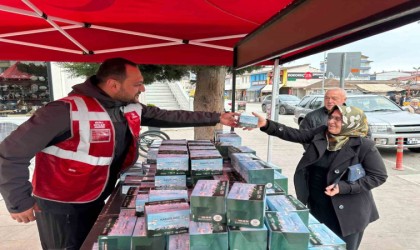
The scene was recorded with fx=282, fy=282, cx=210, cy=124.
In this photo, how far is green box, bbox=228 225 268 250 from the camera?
1174 mm

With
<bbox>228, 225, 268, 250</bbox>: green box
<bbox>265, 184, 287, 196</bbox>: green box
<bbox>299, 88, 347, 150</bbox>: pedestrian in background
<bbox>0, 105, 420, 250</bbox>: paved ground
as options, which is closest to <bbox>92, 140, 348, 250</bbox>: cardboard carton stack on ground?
<bbox>228, 225, 268, 250</bbox>: green box

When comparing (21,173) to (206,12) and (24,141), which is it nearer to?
(24,141)

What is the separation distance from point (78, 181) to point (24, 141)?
44 centimetres

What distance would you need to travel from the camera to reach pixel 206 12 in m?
2.09

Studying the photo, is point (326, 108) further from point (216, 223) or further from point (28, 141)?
point (28, 141)

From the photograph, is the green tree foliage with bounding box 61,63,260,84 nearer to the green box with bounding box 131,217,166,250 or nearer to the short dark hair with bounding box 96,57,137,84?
the short dark hair with bounding box 96,57,137,84

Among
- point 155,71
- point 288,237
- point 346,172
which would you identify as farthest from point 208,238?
point 155,71

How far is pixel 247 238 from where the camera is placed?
1.18 meters

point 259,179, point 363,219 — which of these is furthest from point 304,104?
point 259,179

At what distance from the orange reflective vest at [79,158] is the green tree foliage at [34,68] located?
7969 millimetres

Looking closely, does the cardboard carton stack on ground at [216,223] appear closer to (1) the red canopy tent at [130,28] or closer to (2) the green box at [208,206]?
(2) the green box at [208,206]

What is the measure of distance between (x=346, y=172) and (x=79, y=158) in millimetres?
1935

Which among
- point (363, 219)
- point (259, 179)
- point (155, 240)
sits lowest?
point (363, 219)

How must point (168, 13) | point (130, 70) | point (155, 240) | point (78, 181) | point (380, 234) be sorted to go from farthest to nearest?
1. point (380, 234)
2. point (168, 13)
3. point (130, 70)
4. point (78, 181)
5. point (155, 240)
